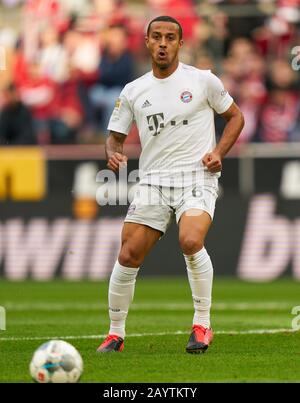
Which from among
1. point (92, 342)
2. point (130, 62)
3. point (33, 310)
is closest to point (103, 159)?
point (130, 62)

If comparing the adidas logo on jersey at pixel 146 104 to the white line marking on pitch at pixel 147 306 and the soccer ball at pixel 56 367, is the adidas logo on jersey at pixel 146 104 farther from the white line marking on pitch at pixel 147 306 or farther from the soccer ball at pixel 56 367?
the white line marking on pitch at pixel 147 306

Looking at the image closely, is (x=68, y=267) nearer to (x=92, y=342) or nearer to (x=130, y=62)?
(x=130, y=62)

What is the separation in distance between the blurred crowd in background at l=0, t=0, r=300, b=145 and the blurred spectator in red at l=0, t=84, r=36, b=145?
0.7 inches

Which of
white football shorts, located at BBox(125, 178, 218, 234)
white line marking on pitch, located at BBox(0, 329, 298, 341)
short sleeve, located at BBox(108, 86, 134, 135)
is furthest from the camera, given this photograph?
white line marking on pitch, located at BBox(0, 329, 298, 341)

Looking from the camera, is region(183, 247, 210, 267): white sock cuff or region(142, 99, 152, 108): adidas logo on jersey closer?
region(183, 247, 210, 267): white sock cuff

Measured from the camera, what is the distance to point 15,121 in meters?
20.8

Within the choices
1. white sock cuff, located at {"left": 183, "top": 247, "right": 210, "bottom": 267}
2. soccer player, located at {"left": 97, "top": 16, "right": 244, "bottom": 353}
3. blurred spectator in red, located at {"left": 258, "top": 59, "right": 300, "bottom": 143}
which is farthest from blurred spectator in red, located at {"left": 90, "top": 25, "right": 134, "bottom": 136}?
white sock cuff, located at {"left": 183, "top": 247, "right": 210, "bottom": 267}

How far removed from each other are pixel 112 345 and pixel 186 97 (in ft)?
7.09

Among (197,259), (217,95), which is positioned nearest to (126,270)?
(197,259)

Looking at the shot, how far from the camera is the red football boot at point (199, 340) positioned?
30.4 feet

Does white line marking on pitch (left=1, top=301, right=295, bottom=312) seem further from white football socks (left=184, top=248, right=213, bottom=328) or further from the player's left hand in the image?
the player's left hand

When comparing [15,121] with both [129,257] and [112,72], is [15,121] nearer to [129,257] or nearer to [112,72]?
[112,72]

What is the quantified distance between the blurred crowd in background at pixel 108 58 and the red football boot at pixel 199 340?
10.8 m

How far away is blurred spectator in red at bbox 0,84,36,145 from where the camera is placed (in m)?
20.7
